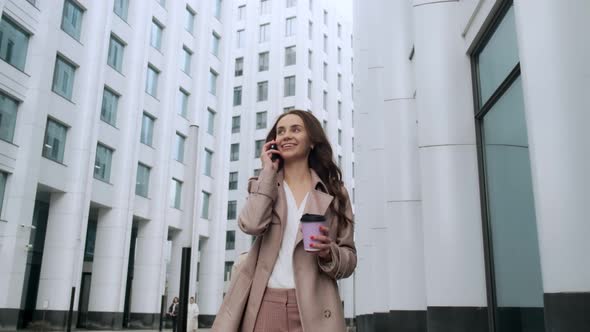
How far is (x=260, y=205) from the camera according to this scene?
258 centimetres

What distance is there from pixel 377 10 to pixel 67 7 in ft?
56.3

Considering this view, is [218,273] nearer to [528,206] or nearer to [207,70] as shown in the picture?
[207,70]

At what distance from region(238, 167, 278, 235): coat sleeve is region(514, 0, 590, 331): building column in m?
2.29

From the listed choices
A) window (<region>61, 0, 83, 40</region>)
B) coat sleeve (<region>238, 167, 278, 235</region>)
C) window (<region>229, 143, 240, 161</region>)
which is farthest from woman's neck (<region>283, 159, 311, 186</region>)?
window (<region>229, 143, 240, 161</region>)

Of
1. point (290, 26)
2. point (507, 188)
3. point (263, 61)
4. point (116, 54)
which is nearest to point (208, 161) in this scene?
point (116, 54)

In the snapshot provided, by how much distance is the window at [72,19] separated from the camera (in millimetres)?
26969

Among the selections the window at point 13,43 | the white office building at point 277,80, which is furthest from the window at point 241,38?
the window at point 13,43

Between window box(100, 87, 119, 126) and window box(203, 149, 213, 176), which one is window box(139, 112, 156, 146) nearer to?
window box(100, 87, 119, 126)

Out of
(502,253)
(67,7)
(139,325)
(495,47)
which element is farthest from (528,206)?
(139,325)

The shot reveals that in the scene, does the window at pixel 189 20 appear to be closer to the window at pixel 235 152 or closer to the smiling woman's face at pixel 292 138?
the window at pixel 235 152

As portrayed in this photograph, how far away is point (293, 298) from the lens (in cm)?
250

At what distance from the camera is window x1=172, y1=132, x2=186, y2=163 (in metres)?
37.2

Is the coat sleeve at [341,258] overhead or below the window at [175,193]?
below

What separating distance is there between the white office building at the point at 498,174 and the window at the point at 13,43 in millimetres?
19006
